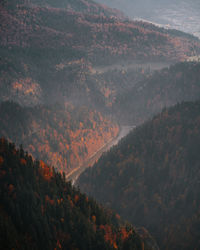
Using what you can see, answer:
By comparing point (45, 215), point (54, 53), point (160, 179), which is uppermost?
point (45, 215)

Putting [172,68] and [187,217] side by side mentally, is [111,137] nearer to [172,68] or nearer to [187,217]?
[172,68]

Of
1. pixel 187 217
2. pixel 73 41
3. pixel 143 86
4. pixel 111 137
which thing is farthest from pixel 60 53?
pixel 187 217

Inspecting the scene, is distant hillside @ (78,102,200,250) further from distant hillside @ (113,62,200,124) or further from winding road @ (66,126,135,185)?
distant hillside @ (113,62,200,124)

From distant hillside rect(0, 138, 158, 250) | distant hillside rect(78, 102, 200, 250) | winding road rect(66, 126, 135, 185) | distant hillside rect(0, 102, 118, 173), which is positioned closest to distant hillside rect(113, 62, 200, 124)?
winding road rect(66, 126, 135, 185)

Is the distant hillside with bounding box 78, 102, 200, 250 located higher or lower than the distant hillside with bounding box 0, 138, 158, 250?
lower

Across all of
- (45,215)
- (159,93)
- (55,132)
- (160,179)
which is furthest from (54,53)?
(45,215)

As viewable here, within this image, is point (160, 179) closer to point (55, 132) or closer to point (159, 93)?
point (55, 132)

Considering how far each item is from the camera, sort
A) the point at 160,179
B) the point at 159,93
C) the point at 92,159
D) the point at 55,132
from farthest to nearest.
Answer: the point at 159,93
the point at 92,159
the point at 55,132
the point at 160,179

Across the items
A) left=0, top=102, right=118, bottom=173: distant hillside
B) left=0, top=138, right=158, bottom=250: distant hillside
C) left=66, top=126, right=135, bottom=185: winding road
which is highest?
left=0, top=138, right=158, bottom=250: distant hillside
